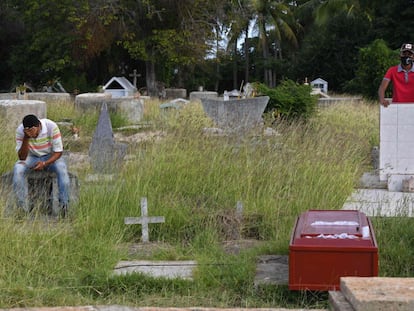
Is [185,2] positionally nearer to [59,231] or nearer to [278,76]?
[278,76]

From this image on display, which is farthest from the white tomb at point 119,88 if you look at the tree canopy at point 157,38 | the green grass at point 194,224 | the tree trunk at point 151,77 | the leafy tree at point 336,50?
the green grass at point 194,224

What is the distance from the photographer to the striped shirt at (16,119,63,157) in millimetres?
7809

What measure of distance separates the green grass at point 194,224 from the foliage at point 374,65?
13.9 meters

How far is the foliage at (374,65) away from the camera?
23.9m

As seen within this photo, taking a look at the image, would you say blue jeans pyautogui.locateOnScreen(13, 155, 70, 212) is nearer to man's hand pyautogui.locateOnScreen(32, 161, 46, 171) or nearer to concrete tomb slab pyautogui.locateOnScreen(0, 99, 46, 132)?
man's hand pyautogui.locateOnScreen(32, 161, 46, 171)

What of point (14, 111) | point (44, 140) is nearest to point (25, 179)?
point (44, 140)

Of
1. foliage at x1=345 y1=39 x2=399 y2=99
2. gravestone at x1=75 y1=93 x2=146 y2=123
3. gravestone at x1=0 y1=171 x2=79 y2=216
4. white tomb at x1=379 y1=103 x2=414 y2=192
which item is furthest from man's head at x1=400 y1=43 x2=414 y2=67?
foliage at x1=345 y1=39 x2=399 y2=99

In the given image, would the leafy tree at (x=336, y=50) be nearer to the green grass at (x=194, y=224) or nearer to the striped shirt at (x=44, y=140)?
the green grass at (x=194, y=224)

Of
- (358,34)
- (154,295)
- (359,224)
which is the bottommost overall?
(154,295)

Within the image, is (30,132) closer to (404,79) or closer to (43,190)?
(43,190)

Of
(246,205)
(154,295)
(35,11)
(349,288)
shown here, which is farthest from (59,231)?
(35,11)

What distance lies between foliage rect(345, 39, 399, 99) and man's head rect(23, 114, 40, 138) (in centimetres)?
1768

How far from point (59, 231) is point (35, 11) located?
28.7 m

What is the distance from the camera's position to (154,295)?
547 centimetres
